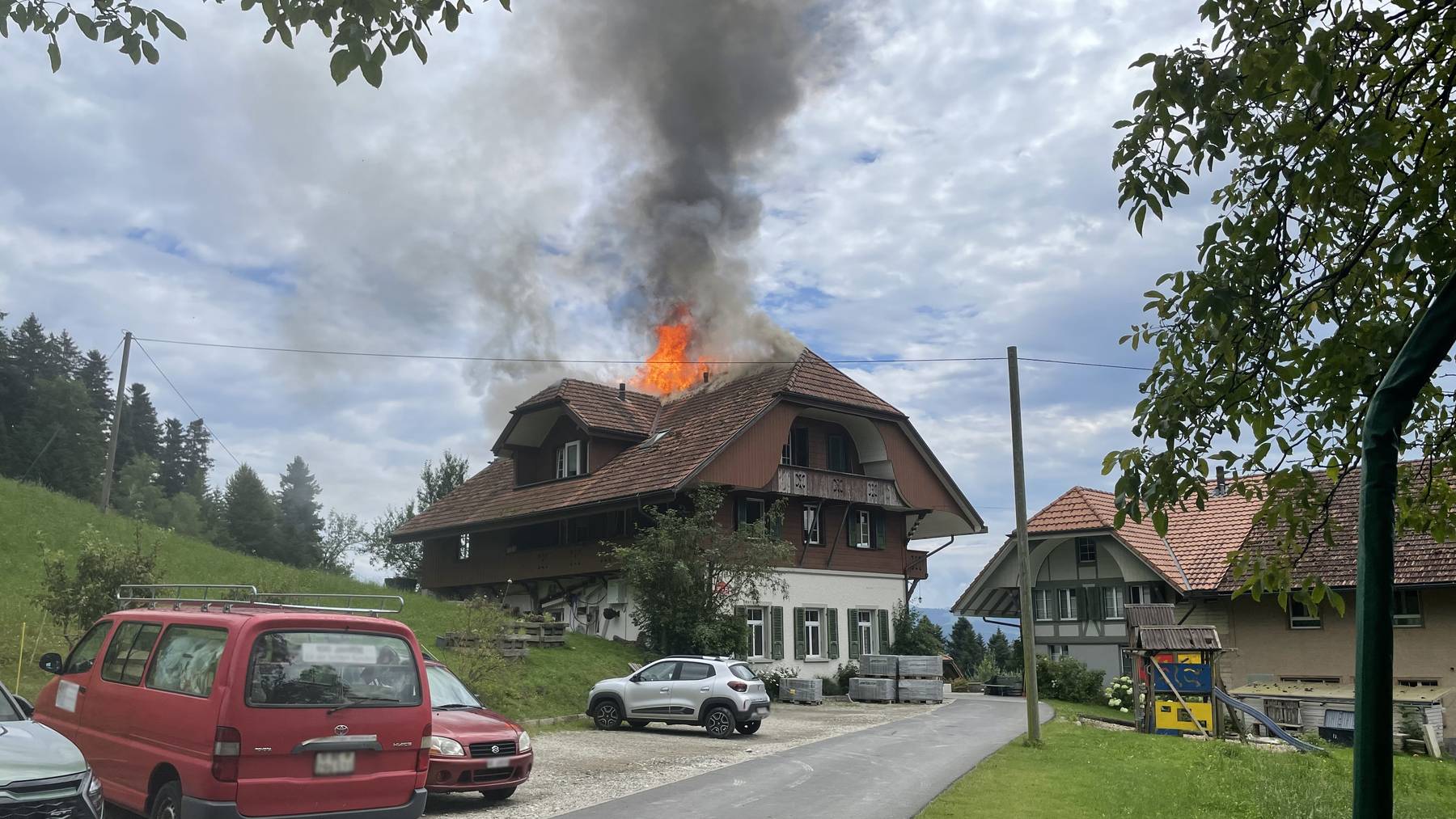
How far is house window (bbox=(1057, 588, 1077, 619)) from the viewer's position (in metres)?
40.2

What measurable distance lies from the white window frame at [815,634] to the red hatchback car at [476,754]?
24.0 m

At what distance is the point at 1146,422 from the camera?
601 centimetres

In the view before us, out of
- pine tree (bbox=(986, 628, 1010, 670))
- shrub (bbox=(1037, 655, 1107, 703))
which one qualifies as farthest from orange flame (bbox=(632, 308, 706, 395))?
pine tree (bbox=(986, 628, 1010, 670))

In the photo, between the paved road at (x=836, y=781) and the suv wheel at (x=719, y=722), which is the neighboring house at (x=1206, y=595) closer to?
the paved road at (x=836, y=781)

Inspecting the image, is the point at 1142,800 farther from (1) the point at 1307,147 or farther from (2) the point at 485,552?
(2) the point at 485,552

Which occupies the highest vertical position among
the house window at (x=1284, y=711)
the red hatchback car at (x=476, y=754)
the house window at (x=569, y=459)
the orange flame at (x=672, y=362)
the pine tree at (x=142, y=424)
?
the pine tree at (x=142, y=424)

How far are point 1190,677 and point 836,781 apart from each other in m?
12.4

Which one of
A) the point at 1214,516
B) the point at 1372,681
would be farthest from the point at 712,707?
the point at 1214,516

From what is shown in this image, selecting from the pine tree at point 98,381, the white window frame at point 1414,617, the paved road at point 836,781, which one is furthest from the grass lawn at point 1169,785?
the pine tree at point 98,381

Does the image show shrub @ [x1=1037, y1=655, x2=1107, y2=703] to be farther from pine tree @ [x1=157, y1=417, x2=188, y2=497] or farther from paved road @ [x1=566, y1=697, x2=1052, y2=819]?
pine tree @ [x1=157, y1=417, x2=188, y2=497]

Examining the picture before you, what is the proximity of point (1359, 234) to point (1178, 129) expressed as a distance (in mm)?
1571

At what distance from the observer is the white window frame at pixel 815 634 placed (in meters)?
36.6

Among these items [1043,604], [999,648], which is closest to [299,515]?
[999,648]

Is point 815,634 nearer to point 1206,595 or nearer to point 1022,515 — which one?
point 1206,595
